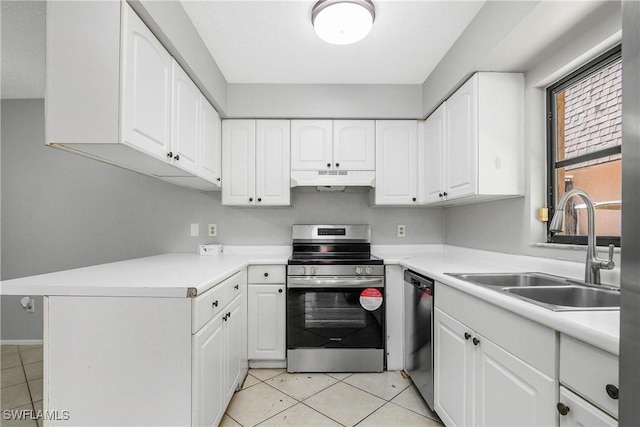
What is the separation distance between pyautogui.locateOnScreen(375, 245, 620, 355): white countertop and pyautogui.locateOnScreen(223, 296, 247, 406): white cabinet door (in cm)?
119

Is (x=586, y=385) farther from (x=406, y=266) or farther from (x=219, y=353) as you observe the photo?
(x=219, y=353)

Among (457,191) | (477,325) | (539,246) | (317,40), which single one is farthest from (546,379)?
(317,40)

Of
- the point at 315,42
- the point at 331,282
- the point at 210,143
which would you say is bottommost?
A: the point at 331,282

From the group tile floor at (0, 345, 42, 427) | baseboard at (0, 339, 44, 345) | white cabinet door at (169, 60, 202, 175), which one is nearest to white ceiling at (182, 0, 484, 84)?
white cabinet door at (169, 60, 202, 175)

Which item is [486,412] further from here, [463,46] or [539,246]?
[463,46]

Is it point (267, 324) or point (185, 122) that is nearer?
point (185, 122)

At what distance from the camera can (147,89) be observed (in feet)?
4.74

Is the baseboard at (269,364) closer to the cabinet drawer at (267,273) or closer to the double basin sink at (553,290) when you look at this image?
the cabinet drawer at (267,273)

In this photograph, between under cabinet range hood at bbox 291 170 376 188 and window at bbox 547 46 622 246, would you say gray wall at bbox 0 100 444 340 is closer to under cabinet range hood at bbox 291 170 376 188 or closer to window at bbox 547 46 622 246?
under cabinet range hood at bbox 291 170 376 188

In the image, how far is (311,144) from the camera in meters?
2.68

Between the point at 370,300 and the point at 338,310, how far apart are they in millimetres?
261

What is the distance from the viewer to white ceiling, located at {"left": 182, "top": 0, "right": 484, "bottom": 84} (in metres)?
1.71

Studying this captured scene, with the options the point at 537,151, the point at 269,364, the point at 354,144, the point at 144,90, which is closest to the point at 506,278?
the point at 537,151

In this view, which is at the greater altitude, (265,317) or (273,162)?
(273,162)
